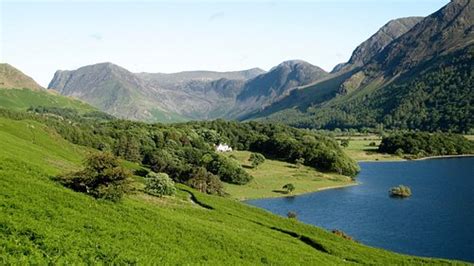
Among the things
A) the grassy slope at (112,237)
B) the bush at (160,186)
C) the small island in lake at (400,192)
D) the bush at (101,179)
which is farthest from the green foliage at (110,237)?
the small island in lake at (400,192)

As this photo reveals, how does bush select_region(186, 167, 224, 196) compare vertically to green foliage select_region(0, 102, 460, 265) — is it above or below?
below

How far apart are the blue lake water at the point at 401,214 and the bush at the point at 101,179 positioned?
68.0 meters

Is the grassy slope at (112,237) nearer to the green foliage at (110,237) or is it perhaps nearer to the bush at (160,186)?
the green foliage at (110,237)

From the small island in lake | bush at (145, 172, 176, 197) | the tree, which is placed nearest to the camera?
bush at (145, 172, 176, 197)

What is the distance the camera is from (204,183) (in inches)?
5709

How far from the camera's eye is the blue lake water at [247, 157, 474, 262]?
102000 mm

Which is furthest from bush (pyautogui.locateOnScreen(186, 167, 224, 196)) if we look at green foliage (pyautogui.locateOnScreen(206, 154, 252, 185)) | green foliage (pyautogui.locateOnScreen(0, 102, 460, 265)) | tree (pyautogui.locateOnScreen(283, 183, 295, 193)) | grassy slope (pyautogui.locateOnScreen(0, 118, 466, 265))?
green foliage (pyautogui.locateOnScreen(0, 102, 460, 265))

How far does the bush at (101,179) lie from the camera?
47531mm

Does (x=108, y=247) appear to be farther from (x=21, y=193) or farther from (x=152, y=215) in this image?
(x=152, y=215)

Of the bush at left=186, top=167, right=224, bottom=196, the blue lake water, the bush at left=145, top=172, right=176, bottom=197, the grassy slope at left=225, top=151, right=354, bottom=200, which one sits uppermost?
the bush at left=145, top=172, right=176, bottom=197

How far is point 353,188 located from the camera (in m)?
184

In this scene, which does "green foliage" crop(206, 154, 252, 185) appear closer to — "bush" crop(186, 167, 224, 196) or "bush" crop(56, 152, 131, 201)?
"bush" crop(186, 167, 224, 196)

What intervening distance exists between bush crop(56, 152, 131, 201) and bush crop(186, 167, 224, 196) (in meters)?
93.6

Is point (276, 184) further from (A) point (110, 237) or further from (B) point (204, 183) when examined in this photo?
(A) point (110, 237)
